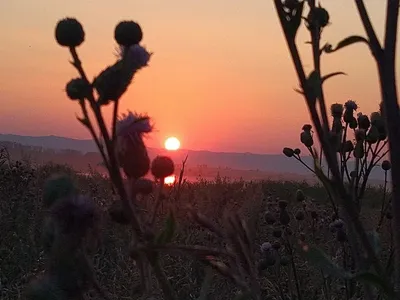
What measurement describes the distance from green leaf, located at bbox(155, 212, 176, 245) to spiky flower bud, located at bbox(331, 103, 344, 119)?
193 centimetres

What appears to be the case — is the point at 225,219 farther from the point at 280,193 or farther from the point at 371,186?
the point at 371,186

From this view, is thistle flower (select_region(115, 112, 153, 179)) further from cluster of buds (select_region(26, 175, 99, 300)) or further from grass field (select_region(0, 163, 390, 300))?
grass field (select_region(0, 163, 390, 300))

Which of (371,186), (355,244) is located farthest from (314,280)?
(371,186)

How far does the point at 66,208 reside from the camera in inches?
40.1

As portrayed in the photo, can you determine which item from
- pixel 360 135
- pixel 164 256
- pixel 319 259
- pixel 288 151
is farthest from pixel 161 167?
pixel 164 256

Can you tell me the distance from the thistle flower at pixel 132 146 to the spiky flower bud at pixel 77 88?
110 millimetres

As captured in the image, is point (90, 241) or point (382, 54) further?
point (382, 54)

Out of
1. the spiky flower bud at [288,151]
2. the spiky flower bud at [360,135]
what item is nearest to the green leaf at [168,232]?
the spiky flower bud at [360,135]

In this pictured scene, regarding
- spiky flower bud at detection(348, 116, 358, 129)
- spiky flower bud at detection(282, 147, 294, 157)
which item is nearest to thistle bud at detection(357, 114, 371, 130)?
spiky flower bud at detection(348, 116, 358, 129)

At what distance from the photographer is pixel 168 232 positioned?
3.26 ft

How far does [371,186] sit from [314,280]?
1057cm

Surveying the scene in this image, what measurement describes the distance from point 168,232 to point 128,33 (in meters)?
0.47

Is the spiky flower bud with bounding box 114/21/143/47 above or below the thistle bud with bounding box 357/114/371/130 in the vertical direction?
below

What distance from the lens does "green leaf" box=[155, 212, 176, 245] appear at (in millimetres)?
982
